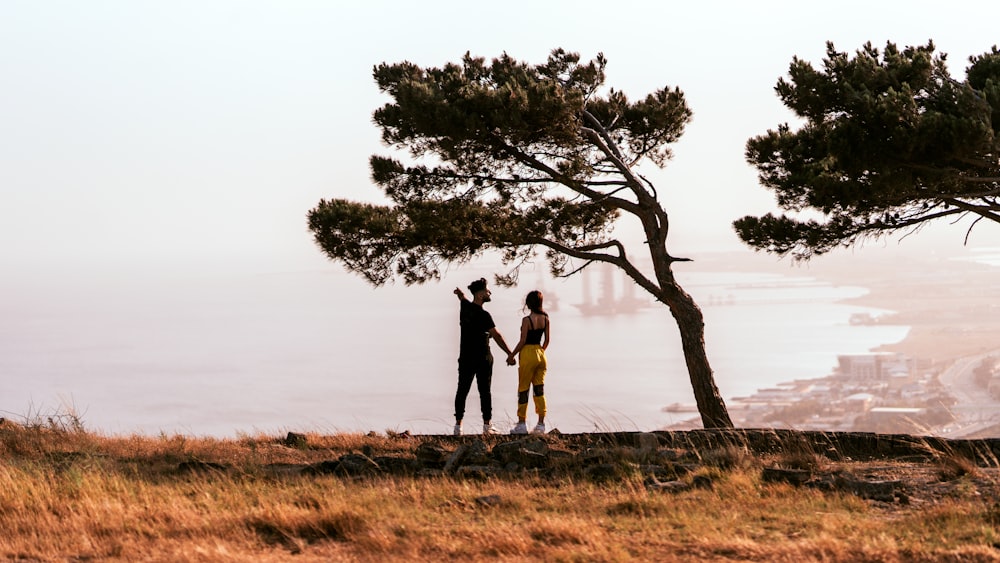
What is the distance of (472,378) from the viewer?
43.0ft

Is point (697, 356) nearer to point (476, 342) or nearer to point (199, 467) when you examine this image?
point (476, 342)

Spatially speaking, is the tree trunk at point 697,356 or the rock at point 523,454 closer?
the rock at point 523,454

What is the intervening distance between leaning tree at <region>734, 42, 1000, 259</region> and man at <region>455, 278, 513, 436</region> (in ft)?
14.8

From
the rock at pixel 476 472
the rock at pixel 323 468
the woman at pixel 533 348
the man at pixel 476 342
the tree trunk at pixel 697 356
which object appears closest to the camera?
the rock at pixel 476 472

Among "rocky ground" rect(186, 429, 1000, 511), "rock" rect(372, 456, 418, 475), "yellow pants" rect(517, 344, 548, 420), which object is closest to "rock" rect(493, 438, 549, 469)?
"rocky ground" rect(186, 429, 1000, 511)

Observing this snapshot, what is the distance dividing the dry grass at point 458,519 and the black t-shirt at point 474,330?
10.3ft

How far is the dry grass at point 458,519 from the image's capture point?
7305 mm

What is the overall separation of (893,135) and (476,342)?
19.0 ft

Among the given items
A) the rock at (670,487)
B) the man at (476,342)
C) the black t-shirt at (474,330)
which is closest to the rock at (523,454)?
the rock at (670,487)

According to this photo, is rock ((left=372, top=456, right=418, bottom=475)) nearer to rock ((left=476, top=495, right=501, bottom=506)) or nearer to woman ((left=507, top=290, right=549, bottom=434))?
rock ((left=476, top=495, right=501, bottom=506))

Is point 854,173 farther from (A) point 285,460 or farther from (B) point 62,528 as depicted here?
(B) point 62,528

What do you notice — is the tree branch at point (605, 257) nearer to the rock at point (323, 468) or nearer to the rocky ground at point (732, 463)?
the rocky ground at point (732, 463)

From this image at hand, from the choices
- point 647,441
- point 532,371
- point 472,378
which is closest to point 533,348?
point 532,371

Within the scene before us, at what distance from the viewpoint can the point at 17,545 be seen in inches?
305
